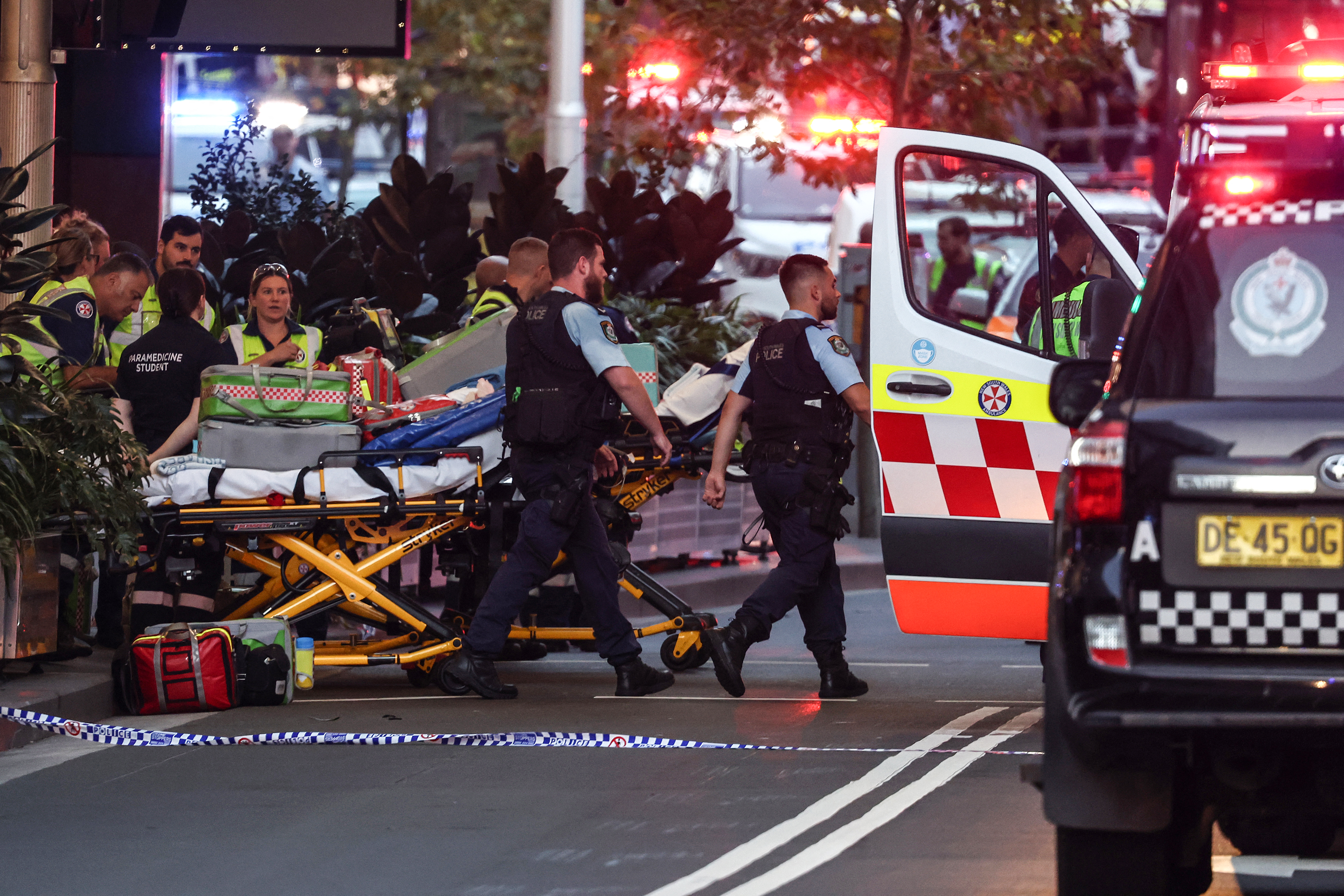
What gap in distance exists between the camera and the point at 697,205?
14977 millimetres

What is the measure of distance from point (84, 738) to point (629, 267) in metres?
7.32

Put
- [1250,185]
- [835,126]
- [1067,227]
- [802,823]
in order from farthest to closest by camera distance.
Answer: [835,126] → [1067,227] → [802,823] → [1250,185]

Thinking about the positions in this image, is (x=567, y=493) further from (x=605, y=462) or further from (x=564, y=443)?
(x=605, y=462)

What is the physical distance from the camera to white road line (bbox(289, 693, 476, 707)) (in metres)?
9.36

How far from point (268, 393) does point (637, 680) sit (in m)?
1.94

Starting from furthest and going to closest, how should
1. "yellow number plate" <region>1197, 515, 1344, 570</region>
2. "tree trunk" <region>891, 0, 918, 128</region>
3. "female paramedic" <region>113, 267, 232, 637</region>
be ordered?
"tree trunk" <region>891, 0, 918, 128</region> < "female paramedic" <region>113, 267, 232, 637</region> < "yellow number plate" <region>1197, 515, 1344, 570</region>

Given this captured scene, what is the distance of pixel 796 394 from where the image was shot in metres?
9.02

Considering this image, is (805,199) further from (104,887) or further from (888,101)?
(104,887)

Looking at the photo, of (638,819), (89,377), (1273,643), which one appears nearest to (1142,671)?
(1273,643)

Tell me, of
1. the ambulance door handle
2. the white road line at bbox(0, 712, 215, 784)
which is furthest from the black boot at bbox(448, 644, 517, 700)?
the ambulance door handle

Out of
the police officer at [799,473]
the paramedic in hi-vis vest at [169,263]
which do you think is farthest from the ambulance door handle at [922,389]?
the paramedic in hi-vis vest at [169,263]

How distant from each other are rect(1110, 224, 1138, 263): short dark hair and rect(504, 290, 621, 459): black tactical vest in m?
2.12

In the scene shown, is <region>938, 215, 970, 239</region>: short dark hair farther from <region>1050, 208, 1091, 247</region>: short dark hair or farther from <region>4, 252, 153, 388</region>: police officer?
<region>1050, 208, 1091, 247</region>: short dark hair

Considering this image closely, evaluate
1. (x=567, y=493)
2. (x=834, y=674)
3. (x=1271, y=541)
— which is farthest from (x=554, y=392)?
(x=1271, y=541)
